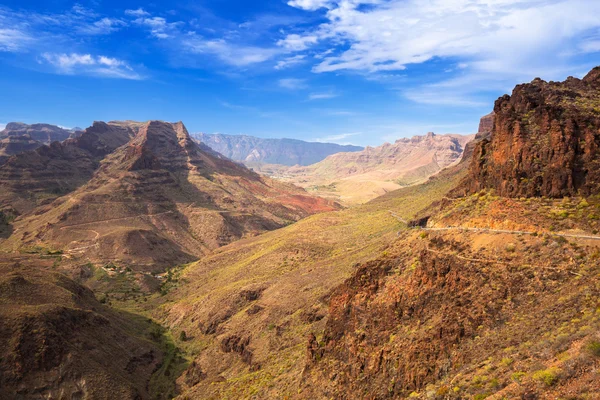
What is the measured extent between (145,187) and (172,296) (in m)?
87.7

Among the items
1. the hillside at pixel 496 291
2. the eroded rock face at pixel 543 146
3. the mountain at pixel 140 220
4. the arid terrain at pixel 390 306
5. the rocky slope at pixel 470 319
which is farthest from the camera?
the mountain at pixel 140 220

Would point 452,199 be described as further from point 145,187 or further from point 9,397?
point 145,187

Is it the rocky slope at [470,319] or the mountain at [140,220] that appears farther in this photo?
the mountain at [140,220]

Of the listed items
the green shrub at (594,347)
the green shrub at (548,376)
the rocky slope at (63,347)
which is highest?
the green shrub at (594,347)

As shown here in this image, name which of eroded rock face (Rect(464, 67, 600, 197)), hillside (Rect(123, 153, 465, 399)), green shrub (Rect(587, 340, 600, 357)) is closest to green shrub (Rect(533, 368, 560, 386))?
green shrub (Rect(587, 340, 600, 357))

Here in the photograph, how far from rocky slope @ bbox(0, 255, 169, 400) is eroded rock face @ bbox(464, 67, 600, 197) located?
5217 centimetres

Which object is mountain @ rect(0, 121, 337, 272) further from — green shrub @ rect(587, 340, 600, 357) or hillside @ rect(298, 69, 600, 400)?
green shrub @ rect(587, 340, 600, 357)

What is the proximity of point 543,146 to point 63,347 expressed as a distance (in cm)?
6111

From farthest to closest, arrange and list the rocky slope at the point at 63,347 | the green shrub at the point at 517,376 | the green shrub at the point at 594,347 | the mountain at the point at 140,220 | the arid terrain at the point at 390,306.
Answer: the mountain at the point at 140,220, the rocky slope at the point at 63,347, the arid terrain at the point at 390,306, the green shrub at the point at 517,376, the green shrub at the point at 594,347

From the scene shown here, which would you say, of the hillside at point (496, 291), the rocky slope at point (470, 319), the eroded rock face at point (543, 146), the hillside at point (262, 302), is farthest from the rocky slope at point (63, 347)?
the eroded rock face at point (543, 146)

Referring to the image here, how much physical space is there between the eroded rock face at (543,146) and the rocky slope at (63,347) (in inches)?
2054

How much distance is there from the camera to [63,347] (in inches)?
2002

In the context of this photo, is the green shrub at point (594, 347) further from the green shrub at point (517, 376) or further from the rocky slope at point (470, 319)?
the green shrub at point (517, 376)

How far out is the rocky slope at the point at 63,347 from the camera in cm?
4694
